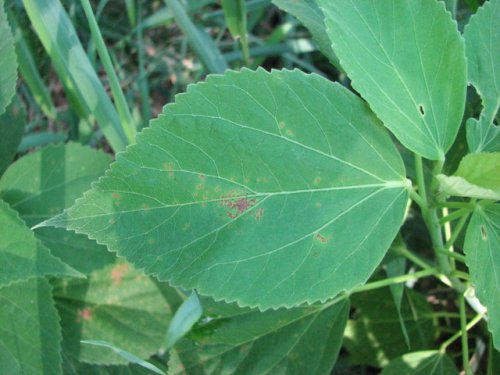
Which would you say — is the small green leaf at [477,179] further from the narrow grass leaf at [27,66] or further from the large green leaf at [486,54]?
the narrow grass leaf at [27,66]

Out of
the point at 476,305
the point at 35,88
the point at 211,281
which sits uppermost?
the point at 35,88

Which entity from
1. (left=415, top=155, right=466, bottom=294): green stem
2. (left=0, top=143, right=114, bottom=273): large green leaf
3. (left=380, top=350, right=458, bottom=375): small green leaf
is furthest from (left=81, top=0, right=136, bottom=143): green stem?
(left=380, top=350, right=458, bottom=375): small green leaf

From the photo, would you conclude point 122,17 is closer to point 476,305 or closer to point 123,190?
point 123,190

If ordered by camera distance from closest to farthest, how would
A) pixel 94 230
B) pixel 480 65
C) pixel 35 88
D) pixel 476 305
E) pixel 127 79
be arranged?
pixel 94 230 < pixel 480 65 < pixel 476 305 < pixel 35 88 < pixel 127 79

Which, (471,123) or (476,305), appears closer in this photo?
(471,123)

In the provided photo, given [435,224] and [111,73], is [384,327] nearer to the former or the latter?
[435,224]

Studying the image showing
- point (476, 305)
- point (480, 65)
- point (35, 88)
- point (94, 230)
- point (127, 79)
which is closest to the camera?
point (94, 230)

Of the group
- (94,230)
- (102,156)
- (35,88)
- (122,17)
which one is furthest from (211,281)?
(122,17)
